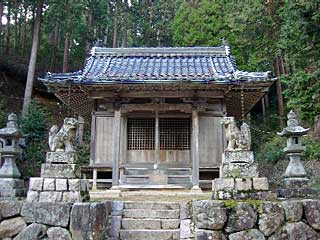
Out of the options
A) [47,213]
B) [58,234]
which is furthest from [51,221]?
[58,234]

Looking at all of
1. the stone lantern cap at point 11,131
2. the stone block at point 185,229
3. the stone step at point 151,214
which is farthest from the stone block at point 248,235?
the stone lantern cap at point 11,131

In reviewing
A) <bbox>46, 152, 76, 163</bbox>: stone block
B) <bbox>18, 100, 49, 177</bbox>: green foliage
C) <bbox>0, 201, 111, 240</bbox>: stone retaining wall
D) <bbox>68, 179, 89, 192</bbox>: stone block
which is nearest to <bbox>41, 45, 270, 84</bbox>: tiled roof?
<bbox>46, 152, 76, 163</bbox>: stone block

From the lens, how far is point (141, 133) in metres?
12.7

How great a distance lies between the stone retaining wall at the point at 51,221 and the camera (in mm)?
6590

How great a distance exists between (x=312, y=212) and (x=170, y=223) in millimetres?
2760

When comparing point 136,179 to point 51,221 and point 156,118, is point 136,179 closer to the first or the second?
point 156,118

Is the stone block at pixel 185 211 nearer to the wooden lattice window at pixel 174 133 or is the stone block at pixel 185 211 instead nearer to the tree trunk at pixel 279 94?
the wooden lattice window at pixel 174 133

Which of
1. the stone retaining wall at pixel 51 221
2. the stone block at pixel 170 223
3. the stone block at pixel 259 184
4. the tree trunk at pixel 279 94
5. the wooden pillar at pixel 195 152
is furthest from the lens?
the tree trunk at pixel 279 94

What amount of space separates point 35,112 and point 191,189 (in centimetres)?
1022

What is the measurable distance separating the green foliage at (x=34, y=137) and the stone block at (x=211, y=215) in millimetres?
11789

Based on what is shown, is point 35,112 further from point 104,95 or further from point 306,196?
point 306,196

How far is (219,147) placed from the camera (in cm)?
1230

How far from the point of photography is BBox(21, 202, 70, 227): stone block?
673 cm

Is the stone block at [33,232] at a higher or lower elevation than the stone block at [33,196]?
lower
